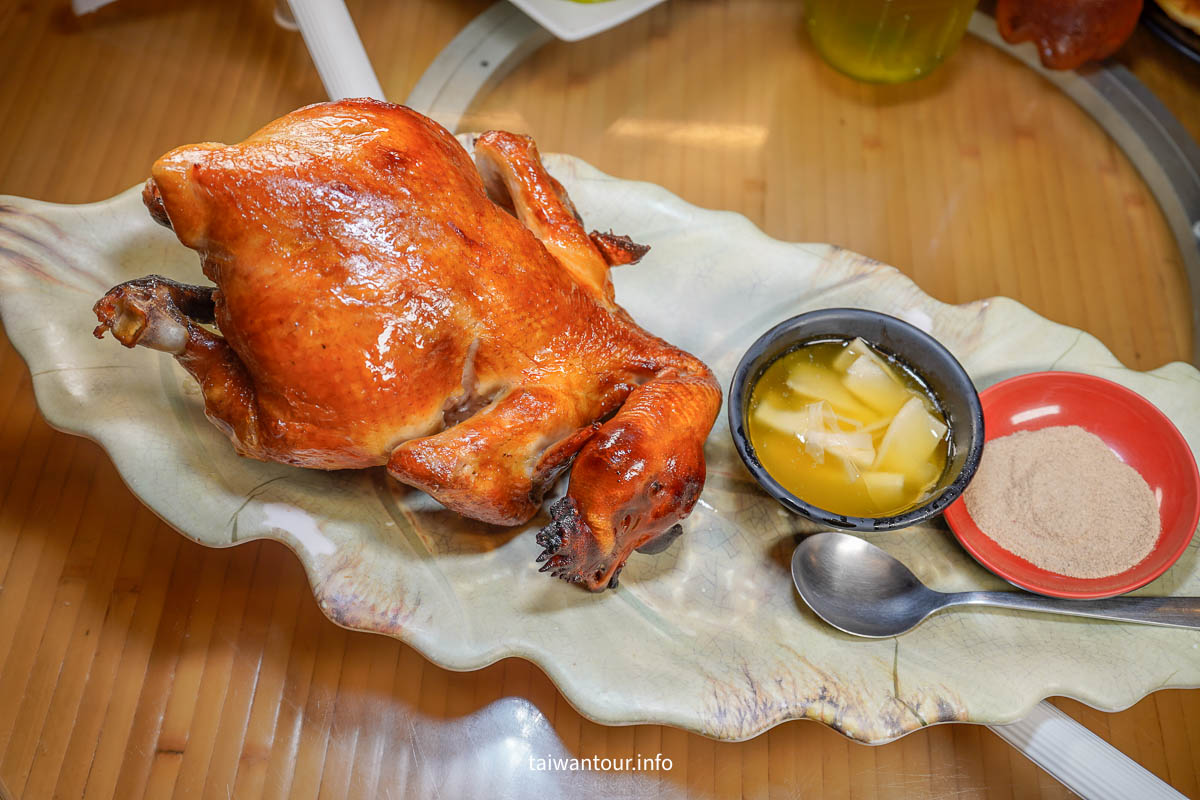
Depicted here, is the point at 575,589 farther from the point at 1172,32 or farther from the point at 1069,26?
the point at 1172,32

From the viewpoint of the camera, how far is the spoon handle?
1396 mm

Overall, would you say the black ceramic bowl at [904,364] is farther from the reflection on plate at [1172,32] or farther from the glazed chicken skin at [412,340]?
the reflection on plate at [1172,32]

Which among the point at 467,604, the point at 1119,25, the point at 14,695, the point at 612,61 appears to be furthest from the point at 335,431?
the point at 1119,25

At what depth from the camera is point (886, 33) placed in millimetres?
2062

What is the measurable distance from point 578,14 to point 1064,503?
1356 mm

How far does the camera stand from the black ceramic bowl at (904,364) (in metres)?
1.36

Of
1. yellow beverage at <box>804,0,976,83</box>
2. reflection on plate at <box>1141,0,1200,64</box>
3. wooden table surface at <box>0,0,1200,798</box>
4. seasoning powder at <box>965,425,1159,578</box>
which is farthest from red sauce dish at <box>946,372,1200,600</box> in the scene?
reflection on plate at <box>1141,0,1200,64</box>

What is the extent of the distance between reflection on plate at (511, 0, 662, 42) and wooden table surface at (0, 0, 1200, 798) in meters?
0.21

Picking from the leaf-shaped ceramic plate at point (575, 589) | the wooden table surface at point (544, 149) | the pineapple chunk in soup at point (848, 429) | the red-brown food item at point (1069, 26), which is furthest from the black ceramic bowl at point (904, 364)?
the red-brown food item at point (1069, 26)

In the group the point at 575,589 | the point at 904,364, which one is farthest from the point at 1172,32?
the point at 575,589

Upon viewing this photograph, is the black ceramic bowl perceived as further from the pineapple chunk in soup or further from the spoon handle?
the spoon handle

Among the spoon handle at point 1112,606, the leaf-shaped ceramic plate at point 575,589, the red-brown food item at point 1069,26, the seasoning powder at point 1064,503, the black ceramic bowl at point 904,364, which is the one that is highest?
the red-brown food item at point 1069,26

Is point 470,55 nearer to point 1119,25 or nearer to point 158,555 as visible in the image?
point 158,555

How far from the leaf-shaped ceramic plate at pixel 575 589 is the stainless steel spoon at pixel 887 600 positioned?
36mm
